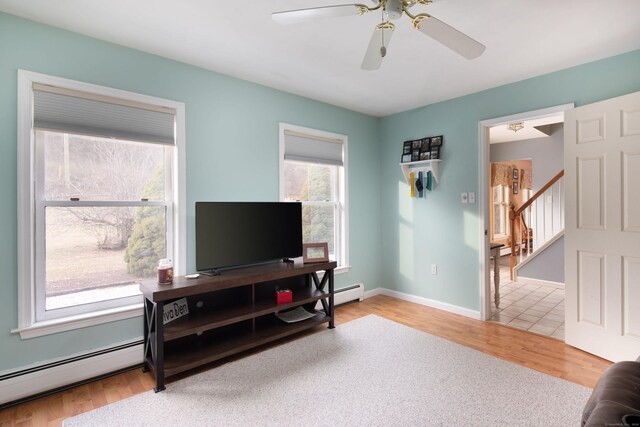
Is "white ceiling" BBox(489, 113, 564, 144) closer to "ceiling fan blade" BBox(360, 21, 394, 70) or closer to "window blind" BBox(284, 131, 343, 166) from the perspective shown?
"window blind" BBox(284, 131, 343, 166)

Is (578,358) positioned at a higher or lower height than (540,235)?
lower

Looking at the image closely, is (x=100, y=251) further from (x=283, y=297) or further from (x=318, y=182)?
(x=318, y=182)

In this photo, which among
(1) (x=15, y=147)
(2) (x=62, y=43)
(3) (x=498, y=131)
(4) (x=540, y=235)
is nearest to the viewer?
(1) (x=15, y=147)

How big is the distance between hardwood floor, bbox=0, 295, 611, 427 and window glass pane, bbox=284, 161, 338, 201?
1.40 meters

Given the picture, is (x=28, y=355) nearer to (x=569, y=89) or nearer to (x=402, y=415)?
(x=402, y=415)

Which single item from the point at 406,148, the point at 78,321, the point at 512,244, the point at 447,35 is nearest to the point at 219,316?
the point at 78,321

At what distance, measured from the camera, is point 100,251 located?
247 centimetres

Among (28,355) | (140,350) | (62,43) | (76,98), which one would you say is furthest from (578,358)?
(62,43)

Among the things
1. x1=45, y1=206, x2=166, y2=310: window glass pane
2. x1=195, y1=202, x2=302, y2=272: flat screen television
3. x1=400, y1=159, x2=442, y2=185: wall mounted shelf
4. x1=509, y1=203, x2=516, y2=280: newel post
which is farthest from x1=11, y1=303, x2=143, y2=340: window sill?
x1=509, y1=203, x2=516, y2=280: newel post

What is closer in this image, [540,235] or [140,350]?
[140,350]

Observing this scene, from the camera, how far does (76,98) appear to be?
2.28 meters

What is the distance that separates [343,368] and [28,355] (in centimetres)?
211

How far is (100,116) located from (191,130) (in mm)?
650

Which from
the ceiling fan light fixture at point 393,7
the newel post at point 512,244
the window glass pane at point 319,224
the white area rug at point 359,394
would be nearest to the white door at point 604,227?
the white area rug at point 359,394
